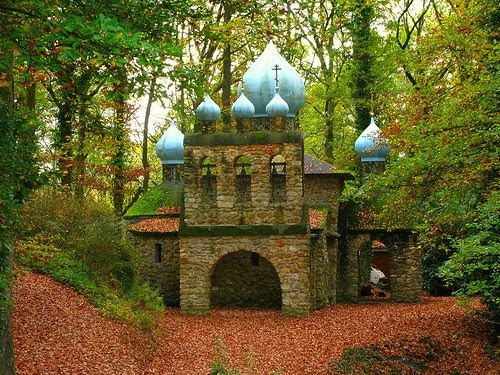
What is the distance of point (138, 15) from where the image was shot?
9.09m

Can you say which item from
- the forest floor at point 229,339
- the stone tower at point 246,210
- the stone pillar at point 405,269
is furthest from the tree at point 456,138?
the stone pillar at point 405,269

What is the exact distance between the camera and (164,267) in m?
22.5

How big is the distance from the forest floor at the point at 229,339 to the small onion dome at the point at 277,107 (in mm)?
6079

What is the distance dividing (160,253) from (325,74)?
13797 millimetres

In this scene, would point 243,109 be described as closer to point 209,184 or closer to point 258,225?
point 209,184

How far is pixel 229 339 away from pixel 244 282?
5.62 meters

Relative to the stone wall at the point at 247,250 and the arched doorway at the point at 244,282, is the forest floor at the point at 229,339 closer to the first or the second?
the stone wall at the point at 247,250

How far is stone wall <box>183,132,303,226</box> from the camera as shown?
19844 mm

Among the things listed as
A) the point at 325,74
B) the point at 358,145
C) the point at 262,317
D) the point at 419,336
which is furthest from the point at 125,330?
the point at 325,74

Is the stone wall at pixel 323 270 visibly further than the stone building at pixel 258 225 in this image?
Yes

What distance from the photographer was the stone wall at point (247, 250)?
19.8 m

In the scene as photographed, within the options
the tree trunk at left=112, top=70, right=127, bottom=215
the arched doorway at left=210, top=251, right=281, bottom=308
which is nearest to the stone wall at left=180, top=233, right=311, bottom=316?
the arched doorway at left=210, top=251, right=281, bottom=308

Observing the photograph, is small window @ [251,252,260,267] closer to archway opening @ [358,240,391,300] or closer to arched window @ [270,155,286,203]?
arched window @ [270,155,286,203]

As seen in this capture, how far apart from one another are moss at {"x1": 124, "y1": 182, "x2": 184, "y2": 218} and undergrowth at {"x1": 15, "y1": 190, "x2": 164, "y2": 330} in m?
6.56
